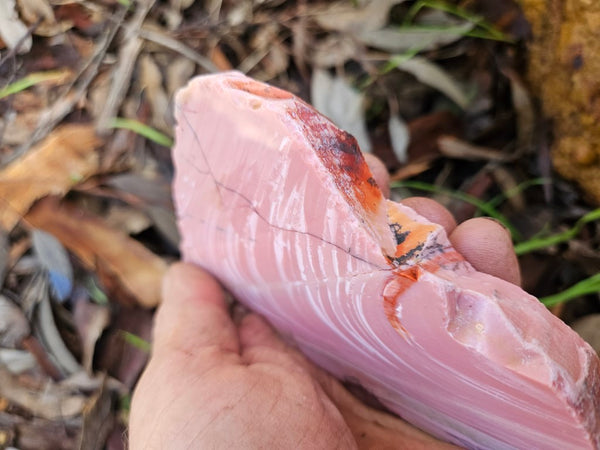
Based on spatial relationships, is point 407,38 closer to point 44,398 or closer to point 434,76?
point 434,76

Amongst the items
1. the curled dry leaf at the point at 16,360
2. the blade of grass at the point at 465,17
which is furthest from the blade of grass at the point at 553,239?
the curled dry leaf at the point at 16,360

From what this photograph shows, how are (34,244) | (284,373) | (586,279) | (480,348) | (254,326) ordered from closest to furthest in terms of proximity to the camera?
(480,348) → (284,373) → (254,326) → (586,279) → (34,244)

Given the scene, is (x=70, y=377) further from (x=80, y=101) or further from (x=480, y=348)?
(x=480, y=348)

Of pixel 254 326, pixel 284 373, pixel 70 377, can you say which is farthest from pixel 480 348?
pixel 70 377

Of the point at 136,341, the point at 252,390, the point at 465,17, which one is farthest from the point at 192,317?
the point at 465,17

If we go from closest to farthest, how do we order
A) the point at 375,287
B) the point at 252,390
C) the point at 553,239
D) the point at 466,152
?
the point at 375,287, the point at 252,390, the point at 553,239, the point at 466,152

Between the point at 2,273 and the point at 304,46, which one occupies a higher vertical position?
the point at 304,46
